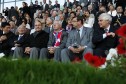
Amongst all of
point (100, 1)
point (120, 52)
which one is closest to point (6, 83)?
point (120, 52)

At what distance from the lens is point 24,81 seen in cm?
290

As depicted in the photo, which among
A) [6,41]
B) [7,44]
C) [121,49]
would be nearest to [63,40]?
[7,44]

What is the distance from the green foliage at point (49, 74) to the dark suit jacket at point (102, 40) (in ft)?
19.5

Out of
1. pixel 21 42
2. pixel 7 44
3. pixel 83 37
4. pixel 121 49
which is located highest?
pixel 121 49

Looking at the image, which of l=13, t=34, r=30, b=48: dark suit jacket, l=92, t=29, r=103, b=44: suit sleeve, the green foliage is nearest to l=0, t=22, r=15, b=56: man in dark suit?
l=13, t=34, r=30, b=48: dark suit jacket

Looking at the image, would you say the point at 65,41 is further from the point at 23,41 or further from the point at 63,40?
the point at 23,41

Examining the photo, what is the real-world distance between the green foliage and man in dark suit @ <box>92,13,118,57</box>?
19.4 feet

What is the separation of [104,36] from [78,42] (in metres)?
1.10

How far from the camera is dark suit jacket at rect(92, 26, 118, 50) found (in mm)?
9328

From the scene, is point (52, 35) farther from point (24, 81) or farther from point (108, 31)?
point (24, 81)

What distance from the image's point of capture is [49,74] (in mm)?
3078

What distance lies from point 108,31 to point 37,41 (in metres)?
2.23

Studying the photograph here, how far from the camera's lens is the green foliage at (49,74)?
2885 millimetres

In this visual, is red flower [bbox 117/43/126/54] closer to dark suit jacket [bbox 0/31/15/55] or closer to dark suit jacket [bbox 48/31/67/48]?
dark suit jacket [bbox 48/31/67/48]
